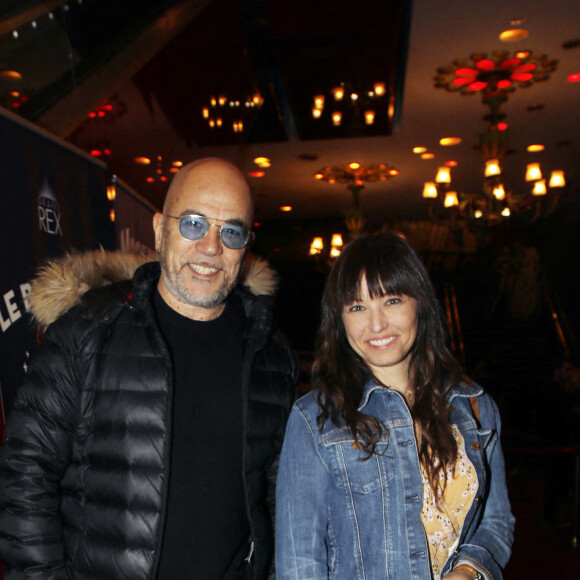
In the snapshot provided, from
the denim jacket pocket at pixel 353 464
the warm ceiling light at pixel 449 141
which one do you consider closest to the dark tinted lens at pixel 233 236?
the denim jacket pocket at pixel 353 464

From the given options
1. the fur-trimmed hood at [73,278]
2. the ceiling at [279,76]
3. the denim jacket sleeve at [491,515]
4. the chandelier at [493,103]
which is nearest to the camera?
the denim jacket sleeve at [491,515]

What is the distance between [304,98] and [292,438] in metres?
5.56

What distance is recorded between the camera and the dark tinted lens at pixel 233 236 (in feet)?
5.27

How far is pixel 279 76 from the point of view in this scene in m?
5.67

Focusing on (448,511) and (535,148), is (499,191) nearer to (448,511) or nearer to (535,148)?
(535,148)

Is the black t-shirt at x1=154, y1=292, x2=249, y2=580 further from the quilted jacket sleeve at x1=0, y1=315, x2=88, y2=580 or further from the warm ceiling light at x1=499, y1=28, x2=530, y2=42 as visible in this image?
the warm ceiling light at x1=499, y1=28, x2=530, y2=42

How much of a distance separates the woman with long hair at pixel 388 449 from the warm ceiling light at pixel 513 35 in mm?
4540

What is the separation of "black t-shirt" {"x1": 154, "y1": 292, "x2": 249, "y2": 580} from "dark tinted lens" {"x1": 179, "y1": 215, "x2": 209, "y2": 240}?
0.22m

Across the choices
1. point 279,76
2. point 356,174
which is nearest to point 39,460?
point 279,76

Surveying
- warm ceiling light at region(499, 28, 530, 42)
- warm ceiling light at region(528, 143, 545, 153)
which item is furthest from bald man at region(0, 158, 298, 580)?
warm ceiling light at region(528, 143, 545, 153)

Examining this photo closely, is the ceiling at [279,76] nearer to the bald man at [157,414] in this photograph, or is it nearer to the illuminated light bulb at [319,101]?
the illuminated light bulb at [319,101]

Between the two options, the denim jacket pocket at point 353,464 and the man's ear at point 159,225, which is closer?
the denim jacket pocket at point 353,464

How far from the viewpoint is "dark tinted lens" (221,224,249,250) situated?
161cm

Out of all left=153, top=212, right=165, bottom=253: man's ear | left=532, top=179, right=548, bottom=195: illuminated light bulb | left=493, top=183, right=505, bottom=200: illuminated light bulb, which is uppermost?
left=532, top=179, right=548, bottom=195: illuminated light bulb
